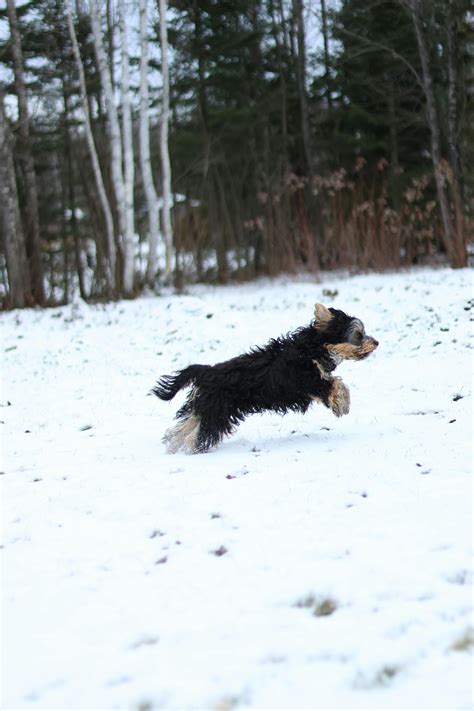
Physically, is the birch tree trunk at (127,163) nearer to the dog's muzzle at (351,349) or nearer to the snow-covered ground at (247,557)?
the snow-covered ground at (247,557)

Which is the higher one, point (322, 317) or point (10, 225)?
point (10, 225)

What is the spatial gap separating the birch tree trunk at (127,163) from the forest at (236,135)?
48 mm

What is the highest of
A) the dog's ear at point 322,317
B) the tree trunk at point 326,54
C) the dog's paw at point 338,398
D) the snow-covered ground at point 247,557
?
the tree trunk at point 326,54

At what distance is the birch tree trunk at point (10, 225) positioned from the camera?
53.5ft

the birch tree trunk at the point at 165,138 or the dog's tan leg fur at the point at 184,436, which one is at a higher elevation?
the birch tree trunk at the point at 165,138

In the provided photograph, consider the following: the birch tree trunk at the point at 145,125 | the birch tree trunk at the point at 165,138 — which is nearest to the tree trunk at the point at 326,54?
the birch tree trunk at the point at 165,138

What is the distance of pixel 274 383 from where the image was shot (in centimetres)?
564

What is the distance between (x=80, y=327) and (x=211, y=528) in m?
10.0

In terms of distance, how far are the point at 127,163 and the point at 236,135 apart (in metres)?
6.41

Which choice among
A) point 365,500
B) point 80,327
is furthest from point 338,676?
point 80,327

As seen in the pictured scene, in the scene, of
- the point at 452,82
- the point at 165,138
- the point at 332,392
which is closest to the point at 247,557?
the point at 332,392

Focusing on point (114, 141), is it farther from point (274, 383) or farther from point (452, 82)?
point (274, 383)

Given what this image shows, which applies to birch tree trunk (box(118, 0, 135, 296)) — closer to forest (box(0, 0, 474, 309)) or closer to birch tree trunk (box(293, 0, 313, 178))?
forest (box(0, 0, 474, 309))

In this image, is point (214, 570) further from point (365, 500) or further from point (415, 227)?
point (415, 227)
